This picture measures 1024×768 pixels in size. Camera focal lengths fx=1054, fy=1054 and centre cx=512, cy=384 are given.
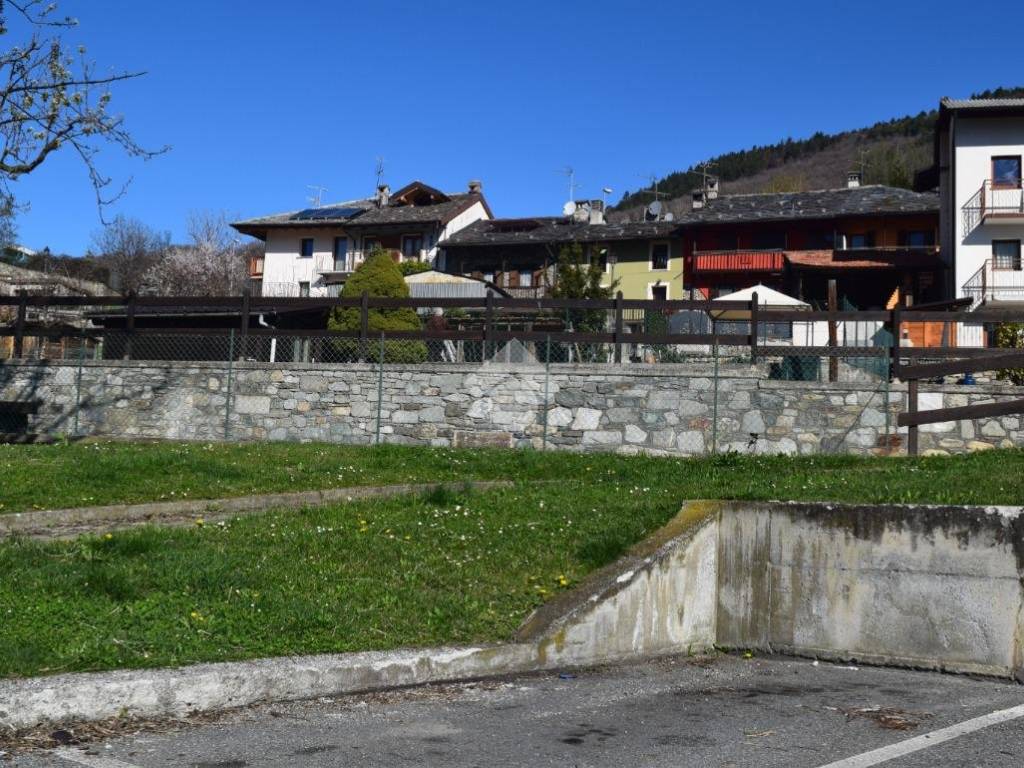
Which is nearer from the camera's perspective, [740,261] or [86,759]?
[86,759]

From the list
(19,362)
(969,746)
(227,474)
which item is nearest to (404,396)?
(227,474)

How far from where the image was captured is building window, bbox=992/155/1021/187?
1668 inches

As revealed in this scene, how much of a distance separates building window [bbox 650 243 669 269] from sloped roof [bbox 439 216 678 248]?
34.5 inches

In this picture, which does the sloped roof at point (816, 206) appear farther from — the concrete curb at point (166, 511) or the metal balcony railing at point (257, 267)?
the concrete curb at point (166, 511)

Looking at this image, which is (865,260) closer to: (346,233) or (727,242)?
(727,242)

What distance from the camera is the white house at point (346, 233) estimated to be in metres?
59.2

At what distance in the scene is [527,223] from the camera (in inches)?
2383

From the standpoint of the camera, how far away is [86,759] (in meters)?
4.80

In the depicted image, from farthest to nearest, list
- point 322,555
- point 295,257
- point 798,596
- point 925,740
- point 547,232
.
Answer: point 295,257 → point 547,232 → point 322,555 → point 798,596 → point 925,740

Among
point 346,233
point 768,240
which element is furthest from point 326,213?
point 768,240

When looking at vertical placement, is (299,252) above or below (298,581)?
above

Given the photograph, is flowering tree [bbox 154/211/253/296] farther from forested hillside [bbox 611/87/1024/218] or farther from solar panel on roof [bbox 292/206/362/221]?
forested hillside [bbox 611/87/1024/218]

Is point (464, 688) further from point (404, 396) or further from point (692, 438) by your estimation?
point (404, 396)

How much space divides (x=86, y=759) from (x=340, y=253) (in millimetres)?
57452
